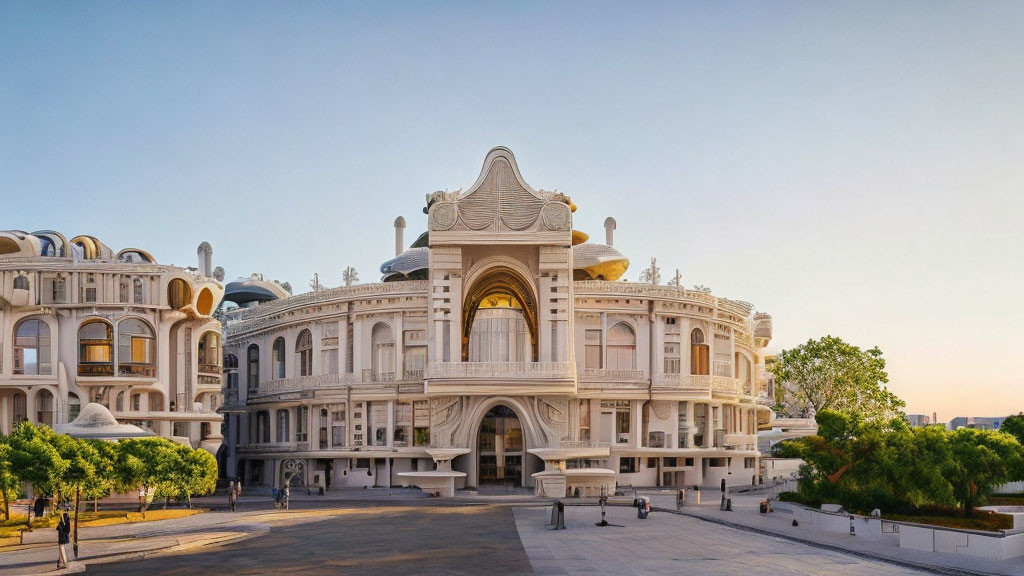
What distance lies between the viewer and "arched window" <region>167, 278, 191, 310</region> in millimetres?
71000

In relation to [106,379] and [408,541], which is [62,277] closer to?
[106,379]

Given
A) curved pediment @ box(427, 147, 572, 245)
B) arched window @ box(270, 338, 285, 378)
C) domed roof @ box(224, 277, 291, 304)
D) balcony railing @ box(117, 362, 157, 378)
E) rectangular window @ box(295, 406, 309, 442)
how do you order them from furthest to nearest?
domed roof @ box(224, 277, 291, 304) < arched window @ box(270, 338, 285, 378) < rectangular window @ box(295, 406, 309, 442) < curved pediment @ box(427, 147, 572, 245) < balcony railing @ box(117, 362, 157, 378)

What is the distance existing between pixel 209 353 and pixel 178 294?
20.5 feet

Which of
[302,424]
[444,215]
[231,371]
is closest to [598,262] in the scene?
[444,215]

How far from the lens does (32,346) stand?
223 ft

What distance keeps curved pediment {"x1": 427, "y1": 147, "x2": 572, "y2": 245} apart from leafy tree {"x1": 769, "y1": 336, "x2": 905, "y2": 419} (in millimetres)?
45787

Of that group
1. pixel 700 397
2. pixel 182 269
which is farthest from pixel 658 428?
pixel 182 269

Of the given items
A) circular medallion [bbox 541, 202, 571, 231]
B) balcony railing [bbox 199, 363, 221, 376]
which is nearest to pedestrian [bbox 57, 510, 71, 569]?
balcony railing [bbox 199, 363, 221, 376]

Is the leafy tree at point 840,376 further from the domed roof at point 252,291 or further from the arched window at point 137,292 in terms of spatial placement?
the arched window at point 137,292

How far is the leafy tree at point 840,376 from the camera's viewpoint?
104 metres

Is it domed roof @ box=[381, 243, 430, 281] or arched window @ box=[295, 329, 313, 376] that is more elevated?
domed roof @ box=[381, 243, 430, 281]

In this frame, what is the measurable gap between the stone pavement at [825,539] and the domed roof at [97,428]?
3214cm

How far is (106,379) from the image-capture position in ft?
222

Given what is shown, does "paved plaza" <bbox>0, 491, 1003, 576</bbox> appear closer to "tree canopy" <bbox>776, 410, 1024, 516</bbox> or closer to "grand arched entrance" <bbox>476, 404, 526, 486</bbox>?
"tree canopy" <bbox>776, 410, 1024, 516</bbox>
